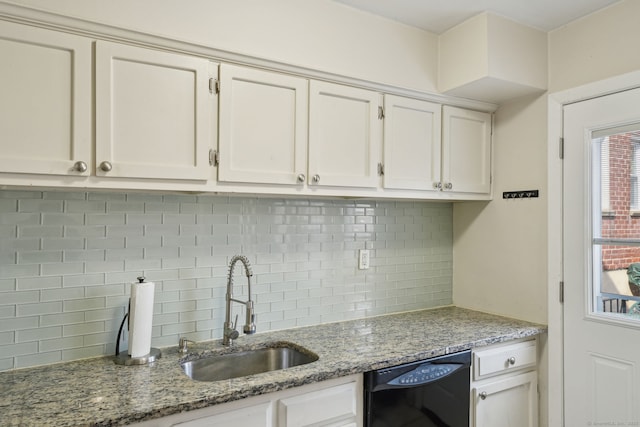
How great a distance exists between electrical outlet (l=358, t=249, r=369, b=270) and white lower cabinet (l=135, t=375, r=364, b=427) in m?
0.82

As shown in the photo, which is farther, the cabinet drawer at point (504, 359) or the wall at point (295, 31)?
the cabinet drawer at point (504, 359)

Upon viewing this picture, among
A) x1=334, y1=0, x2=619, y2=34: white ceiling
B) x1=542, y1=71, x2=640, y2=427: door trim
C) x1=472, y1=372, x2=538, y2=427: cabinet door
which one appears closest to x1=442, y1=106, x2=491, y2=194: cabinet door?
x1=542, y1=71, x2=640, y2=427: door trim

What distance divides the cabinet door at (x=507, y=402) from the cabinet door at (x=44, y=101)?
1991mm

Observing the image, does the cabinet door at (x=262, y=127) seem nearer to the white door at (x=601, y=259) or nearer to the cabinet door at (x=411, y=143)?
the cabinet door at (x=411, y=143)

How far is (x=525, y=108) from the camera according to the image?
238 centimetres

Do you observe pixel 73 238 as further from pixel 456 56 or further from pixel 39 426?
pixel 456 56

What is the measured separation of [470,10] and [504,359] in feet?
5.66

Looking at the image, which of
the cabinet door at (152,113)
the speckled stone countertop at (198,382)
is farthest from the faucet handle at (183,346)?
the cabinet door at (152,113)

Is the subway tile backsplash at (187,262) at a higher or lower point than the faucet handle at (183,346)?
higher

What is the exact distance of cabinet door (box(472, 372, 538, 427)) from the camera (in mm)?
2041

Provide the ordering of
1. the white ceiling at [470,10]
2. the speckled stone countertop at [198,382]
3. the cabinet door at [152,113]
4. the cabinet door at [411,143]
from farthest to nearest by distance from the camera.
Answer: the cabinet door at [411,143] < the white ceiling at [470,10] < the cabinet door at [152,113] < the speckled stone countertop at [198,382]

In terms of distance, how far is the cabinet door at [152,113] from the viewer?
147cm

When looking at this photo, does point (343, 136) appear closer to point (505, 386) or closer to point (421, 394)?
point (421, 394)

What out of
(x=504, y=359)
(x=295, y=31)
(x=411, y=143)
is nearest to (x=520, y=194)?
(x=411, y=143)
